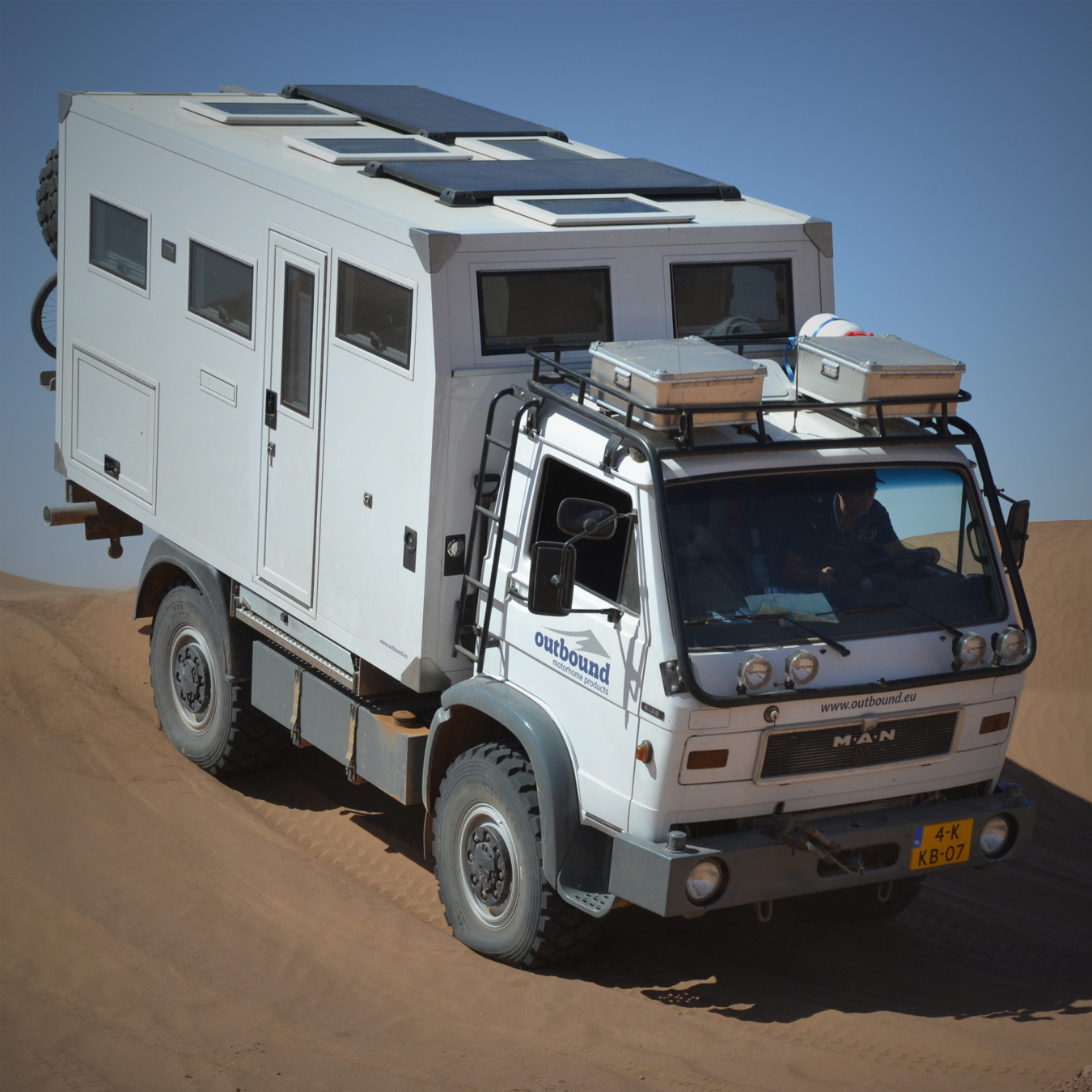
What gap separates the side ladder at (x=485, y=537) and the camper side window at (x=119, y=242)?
3.38 meters

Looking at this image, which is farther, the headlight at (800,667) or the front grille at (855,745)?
the front grille at (855,745)

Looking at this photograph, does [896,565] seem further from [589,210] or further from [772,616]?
[589,210]

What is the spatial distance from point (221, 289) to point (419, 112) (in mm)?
2044

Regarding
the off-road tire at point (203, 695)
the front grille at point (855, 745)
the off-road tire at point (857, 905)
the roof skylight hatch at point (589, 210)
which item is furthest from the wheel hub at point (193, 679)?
the front grille at point (855, 745)

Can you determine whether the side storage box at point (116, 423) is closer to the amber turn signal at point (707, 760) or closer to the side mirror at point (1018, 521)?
the amber turn signal at point (707, 760)

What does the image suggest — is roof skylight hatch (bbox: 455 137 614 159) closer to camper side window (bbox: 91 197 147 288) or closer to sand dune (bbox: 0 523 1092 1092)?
camper side window (bbox: 91 197 147 288)

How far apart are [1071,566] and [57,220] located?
9.97 metres

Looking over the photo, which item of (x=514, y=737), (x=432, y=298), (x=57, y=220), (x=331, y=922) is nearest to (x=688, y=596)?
(x=514, y=737)

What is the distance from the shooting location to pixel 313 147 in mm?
8336

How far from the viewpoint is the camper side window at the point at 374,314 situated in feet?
23.3

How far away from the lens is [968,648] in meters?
6.59

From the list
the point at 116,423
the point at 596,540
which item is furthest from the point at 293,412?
the point at 596,540

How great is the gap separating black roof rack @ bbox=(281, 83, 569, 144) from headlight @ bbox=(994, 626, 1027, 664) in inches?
181

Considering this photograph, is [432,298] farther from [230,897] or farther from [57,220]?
[57,220]
